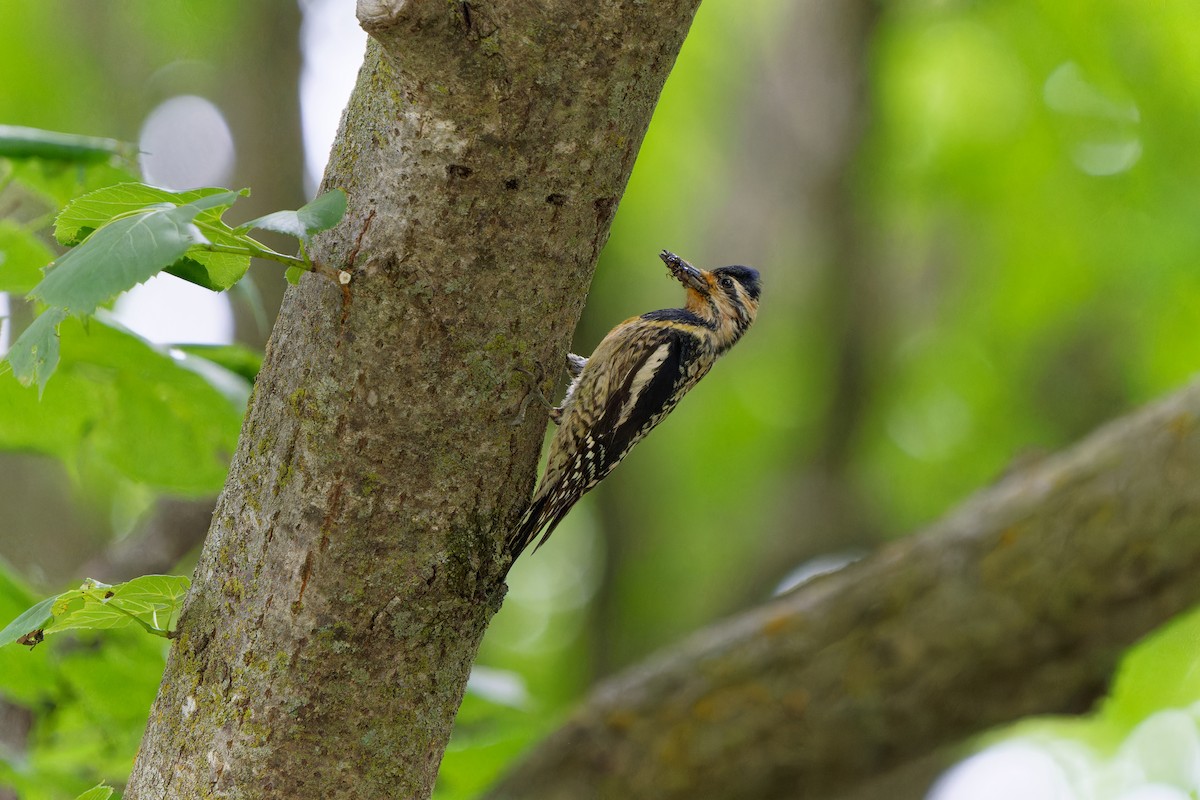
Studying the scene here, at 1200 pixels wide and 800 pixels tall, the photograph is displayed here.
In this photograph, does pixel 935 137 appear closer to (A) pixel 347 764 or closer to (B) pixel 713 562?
(B) pixel 713 562

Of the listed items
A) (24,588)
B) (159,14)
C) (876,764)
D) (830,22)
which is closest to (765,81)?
(830,22)

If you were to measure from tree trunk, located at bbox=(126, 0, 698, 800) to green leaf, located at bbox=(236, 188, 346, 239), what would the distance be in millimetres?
225

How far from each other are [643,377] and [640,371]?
6 cm

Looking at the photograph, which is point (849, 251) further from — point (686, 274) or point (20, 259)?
point (20, 259)

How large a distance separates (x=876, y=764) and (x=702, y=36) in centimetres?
706

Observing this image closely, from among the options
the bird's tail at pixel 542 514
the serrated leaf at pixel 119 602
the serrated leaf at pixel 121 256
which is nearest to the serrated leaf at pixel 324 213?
the serrated leaf at pixel 121 256

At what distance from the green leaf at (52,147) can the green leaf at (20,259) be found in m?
0.18

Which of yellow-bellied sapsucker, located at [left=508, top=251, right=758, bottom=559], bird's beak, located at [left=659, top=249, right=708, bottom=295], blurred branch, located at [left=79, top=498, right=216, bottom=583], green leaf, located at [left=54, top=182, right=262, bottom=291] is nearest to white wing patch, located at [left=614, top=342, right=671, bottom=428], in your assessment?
yellow-bellied sapsucker, located at [left=508, top=251, right=758, bottom=559]

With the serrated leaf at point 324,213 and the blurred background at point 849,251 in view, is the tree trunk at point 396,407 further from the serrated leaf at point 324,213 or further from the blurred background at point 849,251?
the blurred background at point 849,251

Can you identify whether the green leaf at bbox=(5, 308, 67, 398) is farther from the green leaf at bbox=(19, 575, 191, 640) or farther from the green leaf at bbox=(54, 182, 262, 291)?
the green leaf at bbox=(19, 575, 191, 640)

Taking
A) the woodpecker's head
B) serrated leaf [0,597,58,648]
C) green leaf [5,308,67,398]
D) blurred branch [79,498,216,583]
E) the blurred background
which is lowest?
serrated leaf [0,597,58,648]

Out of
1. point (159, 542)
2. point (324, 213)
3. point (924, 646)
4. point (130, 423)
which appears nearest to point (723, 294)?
point (924, 646)

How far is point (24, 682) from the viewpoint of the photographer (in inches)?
92.8

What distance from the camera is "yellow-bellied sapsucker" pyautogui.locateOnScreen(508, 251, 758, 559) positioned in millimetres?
3986
